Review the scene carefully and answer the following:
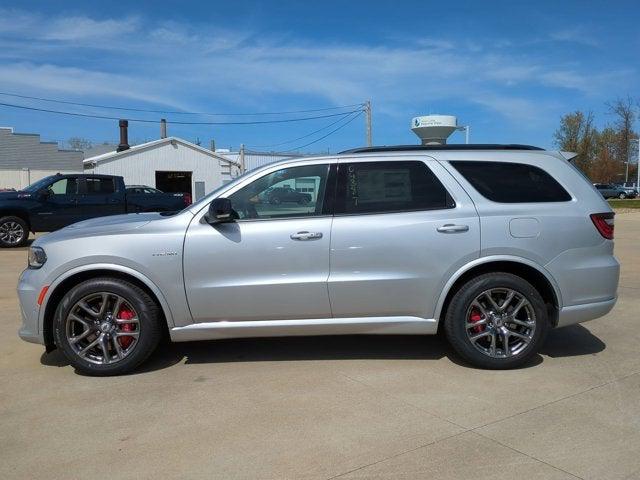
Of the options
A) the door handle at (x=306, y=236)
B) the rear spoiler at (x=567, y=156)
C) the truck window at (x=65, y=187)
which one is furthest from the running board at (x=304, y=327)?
the truck window at (x=65, y=187)

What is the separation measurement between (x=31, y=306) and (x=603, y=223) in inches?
188

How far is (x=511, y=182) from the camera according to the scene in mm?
4914

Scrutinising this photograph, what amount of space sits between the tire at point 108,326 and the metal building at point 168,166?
33895 millimetres

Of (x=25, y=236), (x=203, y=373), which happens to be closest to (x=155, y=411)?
(x=203, y=373)

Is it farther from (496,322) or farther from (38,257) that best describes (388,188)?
(38,257)

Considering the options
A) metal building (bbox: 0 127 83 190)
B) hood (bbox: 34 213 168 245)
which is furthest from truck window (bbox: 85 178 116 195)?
metal building (bbox: 0 127 83 190)

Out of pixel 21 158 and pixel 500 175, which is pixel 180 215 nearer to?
pixel 500 175

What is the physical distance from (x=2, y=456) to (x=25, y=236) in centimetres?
1204

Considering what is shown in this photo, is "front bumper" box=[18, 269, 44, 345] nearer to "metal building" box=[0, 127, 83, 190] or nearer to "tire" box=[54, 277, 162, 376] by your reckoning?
"tire" box=[54, 277, 162, 376]

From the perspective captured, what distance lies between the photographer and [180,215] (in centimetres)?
475

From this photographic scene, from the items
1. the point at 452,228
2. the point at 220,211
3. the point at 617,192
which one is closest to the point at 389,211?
the point at 452,228

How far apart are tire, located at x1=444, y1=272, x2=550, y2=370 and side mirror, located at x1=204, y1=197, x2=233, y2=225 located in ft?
6.50

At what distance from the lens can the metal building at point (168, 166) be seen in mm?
37406

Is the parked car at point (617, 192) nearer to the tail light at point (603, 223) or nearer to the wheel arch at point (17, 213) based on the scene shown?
the wheel arch at point (17, 213)
